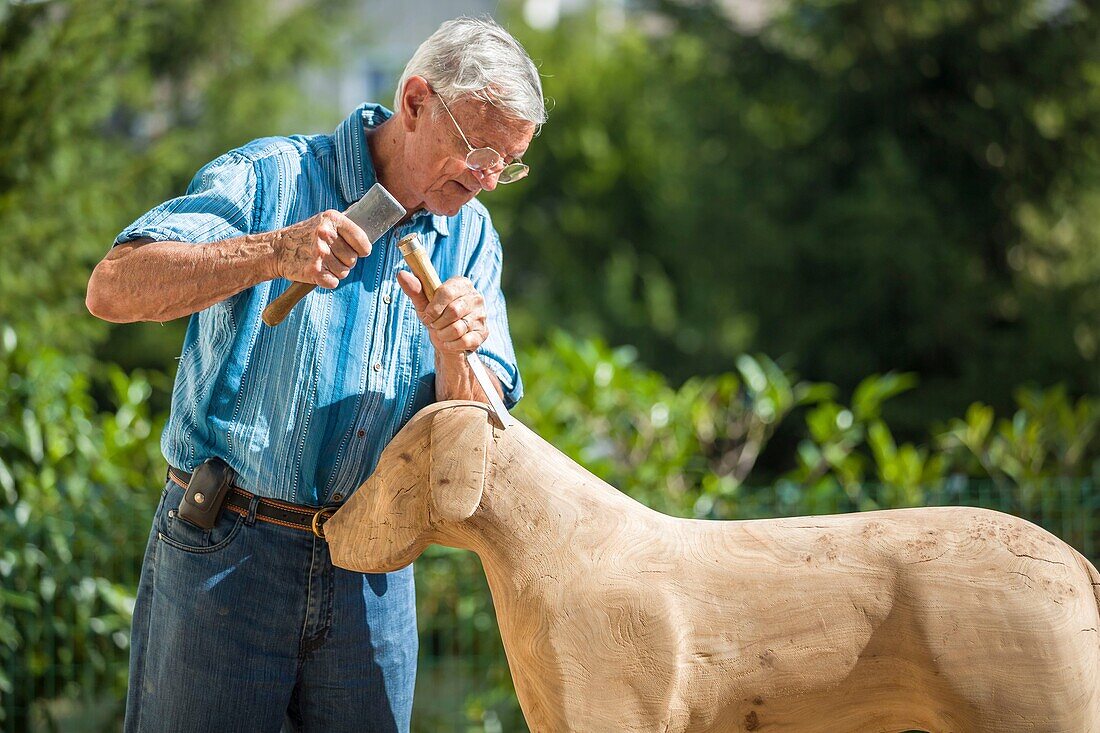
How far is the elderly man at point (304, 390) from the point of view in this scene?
2.09 m

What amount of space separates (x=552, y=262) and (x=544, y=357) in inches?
356

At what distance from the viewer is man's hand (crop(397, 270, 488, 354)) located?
1.97 meters

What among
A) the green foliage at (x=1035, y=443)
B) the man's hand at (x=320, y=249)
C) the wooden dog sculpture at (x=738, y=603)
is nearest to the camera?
the man's hand at (x=320, y=249)

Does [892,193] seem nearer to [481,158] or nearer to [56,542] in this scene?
[56,542]

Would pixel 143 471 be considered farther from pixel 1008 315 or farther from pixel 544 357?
pixel 1008 315

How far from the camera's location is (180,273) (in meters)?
1.87

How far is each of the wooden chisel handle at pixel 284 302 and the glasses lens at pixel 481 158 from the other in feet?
1.34

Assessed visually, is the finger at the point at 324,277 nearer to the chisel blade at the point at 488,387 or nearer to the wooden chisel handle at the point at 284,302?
the wooden chisel handle at the point at 284,302

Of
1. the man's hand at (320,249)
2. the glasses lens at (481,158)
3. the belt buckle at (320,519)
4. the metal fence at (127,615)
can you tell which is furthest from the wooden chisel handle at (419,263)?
the metal fence at (127,615)

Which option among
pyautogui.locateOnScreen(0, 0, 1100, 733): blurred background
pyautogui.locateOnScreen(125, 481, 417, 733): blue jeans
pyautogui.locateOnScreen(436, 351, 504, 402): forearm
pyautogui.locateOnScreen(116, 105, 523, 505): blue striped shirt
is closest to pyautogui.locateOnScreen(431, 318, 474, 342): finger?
pyautogui.locateOnScreen(436, 351, 504, 402): forearm

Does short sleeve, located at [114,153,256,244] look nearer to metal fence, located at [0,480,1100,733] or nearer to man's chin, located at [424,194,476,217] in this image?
man's chin, located at [424,194,476,217]

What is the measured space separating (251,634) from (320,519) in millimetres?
280

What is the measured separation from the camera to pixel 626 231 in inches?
570

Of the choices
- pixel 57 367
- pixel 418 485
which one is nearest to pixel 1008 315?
pixel 57 367
